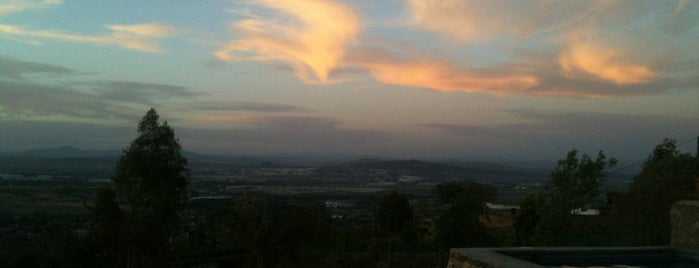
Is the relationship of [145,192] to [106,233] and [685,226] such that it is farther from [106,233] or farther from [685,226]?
[685,226]

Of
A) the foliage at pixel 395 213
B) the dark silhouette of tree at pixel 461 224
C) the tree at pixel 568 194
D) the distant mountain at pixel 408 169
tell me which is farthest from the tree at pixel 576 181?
the distant mountain at pixel 408 169

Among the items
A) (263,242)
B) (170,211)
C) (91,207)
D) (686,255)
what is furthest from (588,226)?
(91,207)

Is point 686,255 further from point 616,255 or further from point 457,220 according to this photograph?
point 457,220

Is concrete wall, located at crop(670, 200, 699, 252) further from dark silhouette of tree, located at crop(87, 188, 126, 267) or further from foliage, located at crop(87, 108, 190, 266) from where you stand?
dark silhouette of tree, located at crop(87, 188, 126, 267)

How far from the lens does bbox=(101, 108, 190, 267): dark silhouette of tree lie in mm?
16359

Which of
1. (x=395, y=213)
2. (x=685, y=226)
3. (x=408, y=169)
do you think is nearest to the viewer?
(x=685, y=226)

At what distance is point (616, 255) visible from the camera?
6.14 m

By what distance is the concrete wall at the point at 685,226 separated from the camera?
695 centimetres

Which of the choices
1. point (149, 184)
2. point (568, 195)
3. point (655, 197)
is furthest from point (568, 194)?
point (149, 184)

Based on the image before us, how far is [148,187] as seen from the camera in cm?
1647

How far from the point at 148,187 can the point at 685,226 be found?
14.6 m

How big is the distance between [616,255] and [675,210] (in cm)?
201

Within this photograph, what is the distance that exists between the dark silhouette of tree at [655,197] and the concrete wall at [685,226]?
804 centimetres

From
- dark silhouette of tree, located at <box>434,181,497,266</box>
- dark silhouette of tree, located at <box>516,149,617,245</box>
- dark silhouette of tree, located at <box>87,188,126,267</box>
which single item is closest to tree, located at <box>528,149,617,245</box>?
dark silhouette of tree, located at <box>516,149,617,245</box>
